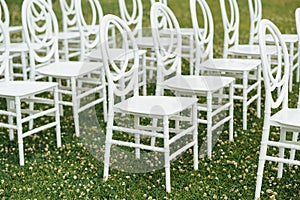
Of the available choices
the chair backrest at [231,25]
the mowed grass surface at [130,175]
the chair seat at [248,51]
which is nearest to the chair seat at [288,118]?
the mowed grass surface at [130,175]

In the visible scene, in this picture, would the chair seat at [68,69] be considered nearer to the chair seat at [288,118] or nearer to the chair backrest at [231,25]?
the chair backrest at [231,25]

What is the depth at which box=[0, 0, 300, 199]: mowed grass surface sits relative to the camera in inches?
138

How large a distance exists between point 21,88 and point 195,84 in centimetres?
126

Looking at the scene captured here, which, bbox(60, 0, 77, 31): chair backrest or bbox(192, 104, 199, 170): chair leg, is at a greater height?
bbox(60, 0, 77, 31): chair backrest

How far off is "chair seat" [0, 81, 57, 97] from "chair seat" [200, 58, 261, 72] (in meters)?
1.26

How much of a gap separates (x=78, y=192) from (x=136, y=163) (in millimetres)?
558

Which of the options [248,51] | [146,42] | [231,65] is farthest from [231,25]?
[146,42]

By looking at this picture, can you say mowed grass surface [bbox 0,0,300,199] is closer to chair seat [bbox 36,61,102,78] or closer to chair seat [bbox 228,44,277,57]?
chair seat [bbox 36,61,102,78]

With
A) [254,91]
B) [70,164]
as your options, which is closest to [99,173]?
[70,164]

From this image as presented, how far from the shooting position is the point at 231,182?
3633 mm

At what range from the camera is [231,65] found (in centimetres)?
448

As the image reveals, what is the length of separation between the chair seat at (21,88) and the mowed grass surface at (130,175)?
49cm

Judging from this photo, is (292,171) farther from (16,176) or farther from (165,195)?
(16,176)

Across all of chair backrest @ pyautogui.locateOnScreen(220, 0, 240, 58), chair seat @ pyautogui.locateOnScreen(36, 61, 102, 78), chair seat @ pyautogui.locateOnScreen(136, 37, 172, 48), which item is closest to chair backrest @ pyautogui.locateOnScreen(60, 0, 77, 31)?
chair seat @ pyautogui.locateOnScreen(136, 37, 172, 48)
